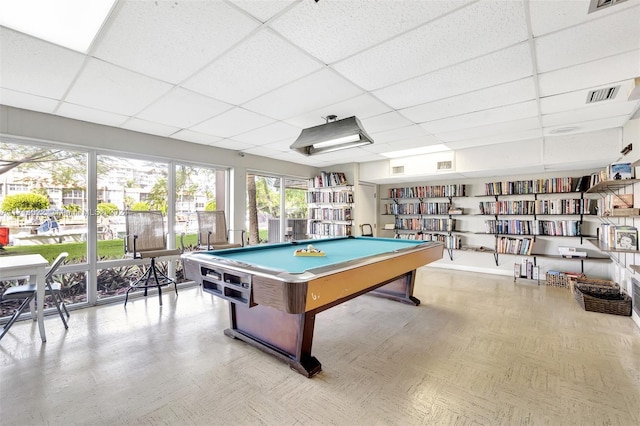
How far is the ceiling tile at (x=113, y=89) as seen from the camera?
7.82 feet

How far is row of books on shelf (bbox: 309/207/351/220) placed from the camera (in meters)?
6.52

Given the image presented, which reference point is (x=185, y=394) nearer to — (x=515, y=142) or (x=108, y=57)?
(x=108, y=57)

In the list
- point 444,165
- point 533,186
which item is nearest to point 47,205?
point 444,165

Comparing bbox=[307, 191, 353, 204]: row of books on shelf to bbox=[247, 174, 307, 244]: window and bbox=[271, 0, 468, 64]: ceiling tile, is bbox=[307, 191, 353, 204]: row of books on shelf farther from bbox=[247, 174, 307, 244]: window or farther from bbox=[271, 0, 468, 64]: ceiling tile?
bbox=[271, 0, 468, 64]: ceiling tile

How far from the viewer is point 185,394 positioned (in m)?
1.90

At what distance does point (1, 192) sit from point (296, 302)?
3909 millimetres

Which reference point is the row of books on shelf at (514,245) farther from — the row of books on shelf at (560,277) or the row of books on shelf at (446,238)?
the row of books on shelf at (446,238)

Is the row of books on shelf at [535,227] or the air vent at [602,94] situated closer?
the air vent at [602,94]

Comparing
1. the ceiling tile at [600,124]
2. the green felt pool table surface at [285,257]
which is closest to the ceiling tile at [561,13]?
the green felt pool table surface at [285,257]

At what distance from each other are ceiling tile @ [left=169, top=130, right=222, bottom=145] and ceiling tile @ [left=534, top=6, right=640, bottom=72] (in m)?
4.02

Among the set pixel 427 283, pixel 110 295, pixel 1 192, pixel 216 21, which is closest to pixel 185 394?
pixel 216 21

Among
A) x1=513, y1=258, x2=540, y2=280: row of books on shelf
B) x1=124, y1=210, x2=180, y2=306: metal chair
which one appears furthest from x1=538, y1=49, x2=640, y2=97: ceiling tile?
x1=124, y1=210, x2=180, y2=306: metal chair

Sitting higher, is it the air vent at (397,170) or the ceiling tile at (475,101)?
the ceiling tile at (475,101)

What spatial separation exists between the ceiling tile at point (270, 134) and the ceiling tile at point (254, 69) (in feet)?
3.21
